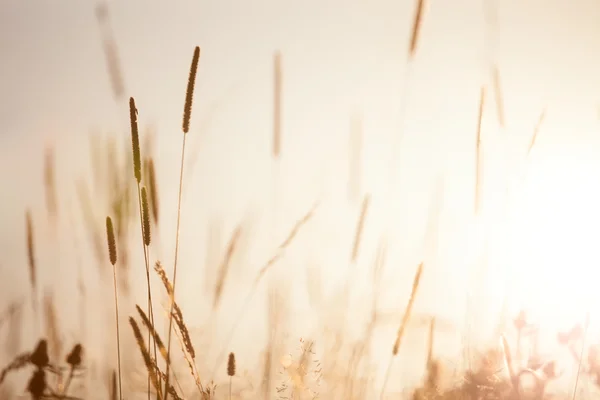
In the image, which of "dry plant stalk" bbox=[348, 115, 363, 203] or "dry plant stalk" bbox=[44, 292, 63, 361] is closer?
"dry plant stalk" bbox=[44, 292, 63, 361]

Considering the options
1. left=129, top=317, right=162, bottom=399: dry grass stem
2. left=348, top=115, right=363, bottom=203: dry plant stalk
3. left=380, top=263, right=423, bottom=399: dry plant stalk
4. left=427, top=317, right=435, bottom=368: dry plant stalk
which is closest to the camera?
left=129, top=317, right=162, bottom=399: dry grass stem

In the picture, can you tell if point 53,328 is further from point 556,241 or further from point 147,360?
point 556,241

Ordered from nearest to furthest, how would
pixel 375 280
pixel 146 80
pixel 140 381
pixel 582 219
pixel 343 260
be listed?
pixel 140 381 → pixel 375 280 → pixel 343 260 → pixel 146 80 → pixel 582 219

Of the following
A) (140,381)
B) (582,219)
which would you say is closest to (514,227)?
(582,219)

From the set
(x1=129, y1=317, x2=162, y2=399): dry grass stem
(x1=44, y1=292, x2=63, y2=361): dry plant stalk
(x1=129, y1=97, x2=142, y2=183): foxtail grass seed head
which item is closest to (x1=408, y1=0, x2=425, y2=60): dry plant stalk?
(x1=129, y1=97, x2=142, y2=183): foxtail grass seed head

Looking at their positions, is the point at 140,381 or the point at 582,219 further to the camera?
the point at 582,219

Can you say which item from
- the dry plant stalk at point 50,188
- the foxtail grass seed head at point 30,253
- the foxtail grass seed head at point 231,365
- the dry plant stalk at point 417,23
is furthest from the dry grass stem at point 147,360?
the dry plant stalk at point 417,23

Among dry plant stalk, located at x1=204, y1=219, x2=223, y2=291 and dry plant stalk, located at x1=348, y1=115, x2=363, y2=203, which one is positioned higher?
dry plant stalk, located at x1=348, y1=115, x2=363, y2=203

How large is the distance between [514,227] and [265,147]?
2.16ft

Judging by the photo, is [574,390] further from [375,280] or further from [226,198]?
[226,198]

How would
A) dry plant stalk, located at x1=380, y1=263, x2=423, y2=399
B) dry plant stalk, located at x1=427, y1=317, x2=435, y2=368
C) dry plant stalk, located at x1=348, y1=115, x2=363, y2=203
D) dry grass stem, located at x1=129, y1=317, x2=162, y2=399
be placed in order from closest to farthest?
dry grass stem, located at x1=129, y1=317, x2=162, y2=399
dry plant stalk, located at x1=380, y1=263, x2=423, y2=399
dry plant stalk, located at x1=427, y1=317, x2=435, y2=368
dry plant stalk, located at x1=348, y1=115, x2=363, y2=203

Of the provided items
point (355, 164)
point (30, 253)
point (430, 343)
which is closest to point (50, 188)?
point (30, 253)

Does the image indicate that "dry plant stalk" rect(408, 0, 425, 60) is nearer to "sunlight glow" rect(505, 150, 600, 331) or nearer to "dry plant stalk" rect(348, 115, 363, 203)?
"dry plant stalk" rect(348, 115, 363, 203)

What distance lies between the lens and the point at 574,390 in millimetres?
1027
